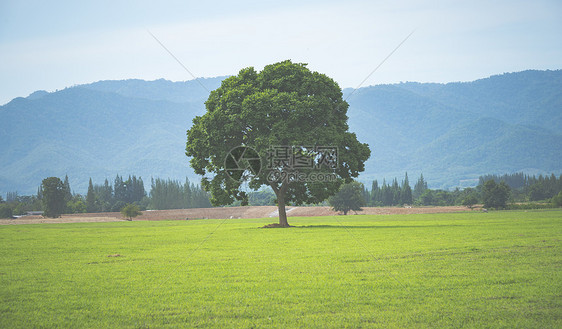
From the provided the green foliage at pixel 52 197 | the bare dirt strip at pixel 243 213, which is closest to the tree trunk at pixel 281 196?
the bare dirt strip at pixel 243 213

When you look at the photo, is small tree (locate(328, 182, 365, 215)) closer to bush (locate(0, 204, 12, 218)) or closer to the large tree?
the large tree

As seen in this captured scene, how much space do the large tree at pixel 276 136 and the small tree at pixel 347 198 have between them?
163ft

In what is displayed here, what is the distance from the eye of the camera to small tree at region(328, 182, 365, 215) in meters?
97.2

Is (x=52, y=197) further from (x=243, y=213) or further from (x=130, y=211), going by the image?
(x=243, y=213)

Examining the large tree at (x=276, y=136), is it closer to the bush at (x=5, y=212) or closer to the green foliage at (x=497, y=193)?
the green foliage at (x=497, y=193)

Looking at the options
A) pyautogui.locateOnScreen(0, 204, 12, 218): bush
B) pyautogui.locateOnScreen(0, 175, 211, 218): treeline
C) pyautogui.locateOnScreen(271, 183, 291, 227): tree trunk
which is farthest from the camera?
pyautogui.locateOnScreen(0, 175, 211, 218): treeline

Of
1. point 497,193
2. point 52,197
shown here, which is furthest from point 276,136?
point 52,197

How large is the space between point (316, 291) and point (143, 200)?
579 feet

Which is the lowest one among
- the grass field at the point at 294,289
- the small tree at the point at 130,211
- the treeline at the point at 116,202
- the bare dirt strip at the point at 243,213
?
the grass field at the point at 294,289

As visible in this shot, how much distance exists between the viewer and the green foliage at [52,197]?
101m

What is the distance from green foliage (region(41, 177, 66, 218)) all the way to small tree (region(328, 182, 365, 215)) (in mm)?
55283

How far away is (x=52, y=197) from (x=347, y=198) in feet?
196

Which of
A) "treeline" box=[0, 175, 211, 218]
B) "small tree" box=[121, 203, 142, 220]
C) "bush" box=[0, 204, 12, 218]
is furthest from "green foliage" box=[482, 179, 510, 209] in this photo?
"bush" box=[0, 204, 12, 218]

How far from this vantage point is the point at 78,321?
38.1 feet
